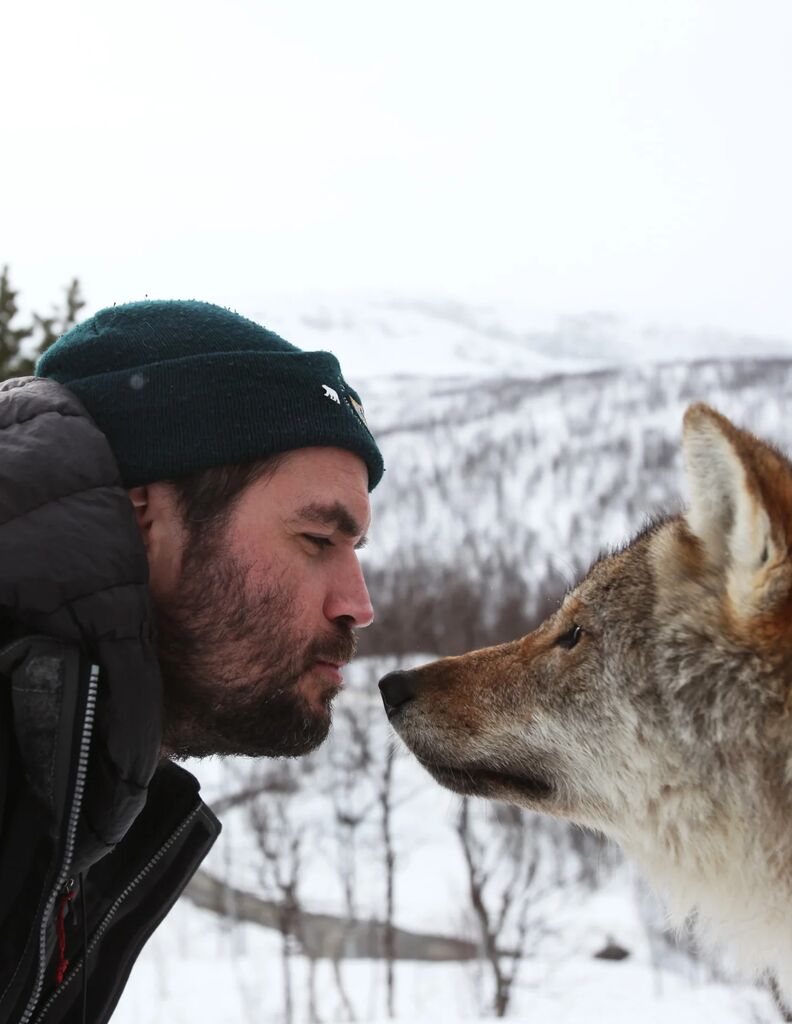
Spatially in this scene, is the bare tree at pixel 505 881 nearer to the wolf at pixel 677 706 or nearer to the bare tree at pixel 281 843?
the bare tree at pixel 281 843

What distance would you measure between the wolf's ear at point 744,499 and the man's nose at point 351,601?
39.0 inches

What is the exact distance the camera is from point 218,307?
3.14 meters

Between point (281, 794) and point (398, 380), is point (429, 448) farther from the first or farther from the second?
point (281, 794)

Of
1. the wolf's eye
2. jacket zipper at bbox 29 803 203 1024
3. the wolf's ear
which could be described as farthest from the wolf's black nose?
the wolf's ear

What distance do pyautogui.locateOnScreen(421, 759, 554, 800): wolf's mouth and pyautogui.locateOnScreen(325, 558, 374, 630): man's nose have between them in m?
0.52

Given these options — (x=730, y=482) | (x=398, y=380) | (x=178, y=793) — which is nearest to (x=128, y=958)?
(x=178, y=793)

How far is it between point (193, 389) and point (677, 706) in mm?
1610

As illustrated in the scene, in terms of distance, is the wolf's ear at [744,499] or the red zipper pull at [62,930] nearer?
the wolf's ear at [744,499]

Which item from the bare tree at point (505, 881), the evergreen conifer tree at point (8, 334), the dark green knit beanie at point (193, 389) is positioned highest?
the dark green knit beanie at point (193, 389)

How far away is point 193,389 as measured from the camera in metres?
2.80

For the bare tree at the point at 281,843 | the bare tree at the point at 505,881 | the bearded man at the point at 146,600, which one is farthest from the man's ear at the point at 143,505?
the bare tree at the point at 281,843

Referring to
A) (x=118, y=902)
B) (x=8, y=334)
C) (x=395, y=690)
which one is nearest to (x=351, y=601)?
(x=395, y=690)

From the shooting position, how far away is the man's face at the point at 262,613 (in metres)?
2.74

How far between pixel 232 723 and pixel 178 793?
1.33 ft
